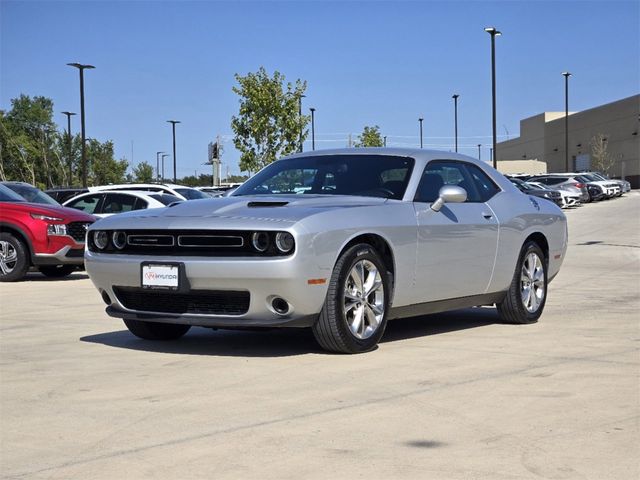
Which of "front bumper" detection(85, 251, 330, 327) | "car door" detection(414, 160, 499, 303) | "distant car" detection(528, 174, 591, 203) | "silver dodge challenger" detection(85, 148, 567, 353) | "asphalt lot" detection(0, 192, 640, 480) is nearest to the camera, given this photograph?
"asphalt lot" detection(0, 192, 640, 480)

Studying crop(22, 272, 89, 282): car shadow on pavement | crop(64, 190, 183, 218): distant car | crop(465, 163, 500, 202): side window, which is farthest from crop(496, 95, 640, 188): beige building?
crop(465, 163, 500, 202): side window

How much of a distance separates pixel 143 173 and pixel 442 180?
431ft

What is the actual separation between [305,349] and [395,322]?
1.95m

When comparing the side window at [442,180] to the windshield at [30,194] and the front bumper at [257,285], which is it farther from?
the windshield at [30,194]

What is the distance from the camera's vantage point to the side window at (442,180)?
25.9 feet

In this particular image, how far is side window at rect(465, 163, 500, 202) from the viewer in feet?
28.5

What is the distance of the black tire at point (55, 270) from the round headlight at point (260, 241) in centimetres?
1000

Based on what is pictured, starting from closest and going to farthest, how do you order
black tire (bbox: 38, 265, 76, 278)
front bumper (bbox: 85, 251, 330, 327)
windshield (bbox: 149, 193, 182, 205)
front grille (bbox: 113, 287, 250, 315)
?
front bumper (bbox: 85, 251, 330, 327) < front grille (bbox: 113, 287, 250, 315) < black tire (bbox: 38, 265, 76, 278) < windshield (bbox: 149, 193, 182, 205)

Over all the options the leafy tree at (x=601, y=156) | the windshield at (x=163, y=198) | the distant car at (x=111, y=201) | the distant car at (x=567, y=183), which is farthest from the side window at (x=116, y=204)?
the leafy tree at (x=601, y=156)

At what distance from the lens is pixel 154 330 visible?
25.7ft

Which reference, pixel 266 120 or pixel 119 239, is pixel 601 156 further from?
pixel 119 239

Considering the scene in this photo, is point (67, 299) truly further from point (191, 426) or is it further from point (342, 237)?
point (191, 426)

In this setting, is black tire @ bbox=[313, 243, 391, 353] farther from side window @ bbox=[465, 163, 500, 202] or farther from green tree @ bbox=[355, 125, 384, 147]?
green tree @ bbox=[355, 125, 384, 147]

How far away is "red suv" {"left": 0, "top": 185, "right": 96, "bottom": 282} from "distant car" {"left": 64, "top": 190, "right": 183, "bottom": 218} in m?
3.39
